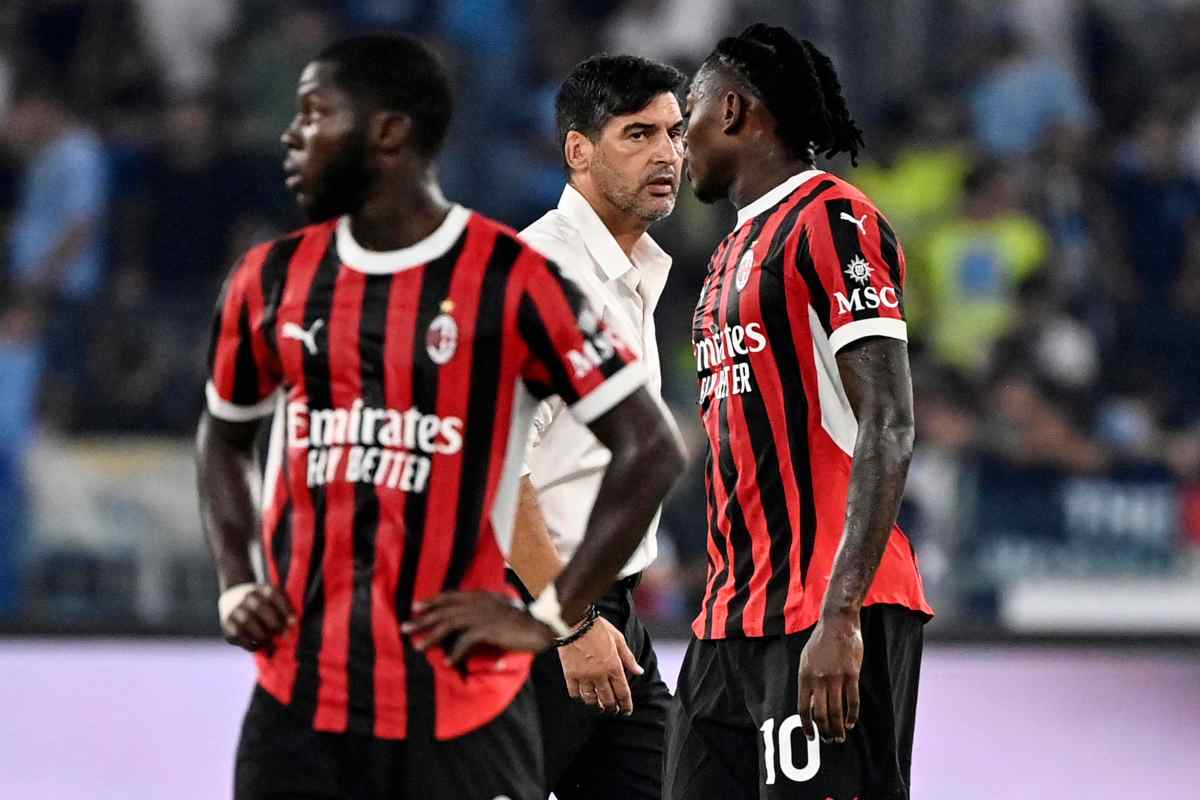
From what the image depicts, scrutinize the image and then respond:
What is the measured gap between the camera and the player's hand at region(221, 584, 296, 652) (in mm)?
2805

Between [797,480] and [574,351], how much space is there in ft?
3.14

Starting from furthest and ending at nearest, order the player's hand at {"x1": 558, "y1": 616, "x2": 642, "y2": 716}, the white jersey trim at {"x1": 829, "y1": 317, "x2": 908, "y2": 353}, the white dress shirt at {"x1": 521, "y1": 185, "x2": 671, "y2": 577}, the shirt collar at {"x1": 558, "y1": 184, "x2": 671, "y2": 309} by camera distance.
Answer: the shirt collar at {"x1": 558, "y1": 184, "x2": 671, "y2": 309}
the white dress shirt at {"x1": 521, "y1": 185, "x2": 671, "y2": 577}
the player's hand at {"x1": 558, "y1": 616, "x2": 642, "y2": 716}
the white jersey trim at {"x1": 829, "y1": 317, "x2": 908, "y2": 353}

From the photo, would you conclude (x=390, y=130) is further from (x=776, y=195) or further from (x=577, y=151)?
(x=577, y=151)

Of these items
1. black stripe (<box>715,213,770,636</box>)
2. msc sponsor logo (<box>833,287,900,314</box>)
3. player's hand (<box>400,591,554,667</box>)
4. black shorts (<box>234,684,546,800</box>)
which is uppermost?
msc sponsor logo (<box>833,287,900,314</box>)

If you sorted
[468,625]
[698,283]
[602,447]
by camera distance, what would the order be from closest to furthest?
[468,625] < [602,447] < [698,283]

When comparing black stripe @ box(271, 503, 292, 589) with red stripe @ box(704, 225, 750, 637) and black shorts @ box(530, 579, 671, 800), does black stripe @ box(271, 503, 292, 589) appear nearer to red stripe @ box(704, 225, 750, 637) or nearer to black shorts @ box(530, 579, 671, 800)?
red stripe @ box(704, 225, 750, 637)

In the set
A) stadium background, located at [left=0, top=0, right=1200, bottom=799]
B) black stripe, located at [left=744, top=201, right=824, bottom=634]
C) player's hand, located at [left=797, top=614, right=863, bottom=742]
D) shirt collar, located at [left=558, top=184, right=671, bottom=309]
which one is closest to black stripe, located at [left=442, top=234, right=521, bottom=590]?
player's hand, located at [left=797, top=614, right=863, bottom=742]

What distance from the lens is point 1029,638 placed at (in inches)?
372

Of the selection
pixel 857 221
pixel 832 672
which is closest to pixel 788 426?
pixel 857 221

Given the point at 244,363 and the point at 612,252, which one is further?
the point at 612,252

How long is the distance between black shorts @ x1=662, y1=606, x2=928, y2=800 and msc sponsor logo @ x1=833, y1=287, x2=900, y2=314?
A: 0.55 m

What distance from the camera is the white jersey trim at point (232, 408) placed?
9.61 ft

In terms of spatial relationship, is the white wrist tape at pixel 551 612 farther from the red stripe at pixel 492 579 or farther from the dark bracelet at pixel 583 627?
the dark bracelet at pixel 583 627

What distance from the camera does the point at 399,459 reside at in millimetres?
2797
